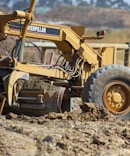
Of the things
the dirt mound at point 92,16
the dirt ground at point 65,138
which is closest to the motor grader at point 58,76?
the dirt ground at point 65,138

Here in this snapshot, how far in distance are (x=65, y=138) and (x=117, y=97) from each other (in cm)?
413

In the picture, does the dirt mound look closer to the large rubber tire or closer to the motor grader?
the motor grader

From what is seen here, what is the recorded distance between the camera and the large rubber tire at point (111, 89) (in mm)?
12875

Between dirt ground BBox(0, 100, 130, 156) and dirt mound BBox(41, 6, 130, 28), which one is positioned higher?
dirt mound BBox(41, 6, 130, 28)

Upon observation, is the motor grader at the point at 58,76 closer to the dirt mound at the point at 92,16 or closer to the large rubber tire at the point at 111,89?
the large rubber tire at the point at 111,89

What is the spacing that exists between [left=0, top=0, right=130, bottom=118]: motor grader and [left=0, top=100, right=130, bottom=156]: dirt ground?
228 cm

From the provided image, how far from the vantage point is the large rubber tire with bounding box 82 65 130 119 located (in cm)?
1288

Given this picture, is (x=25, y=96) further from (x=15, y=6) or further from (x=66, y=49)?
(x=15, y=6)

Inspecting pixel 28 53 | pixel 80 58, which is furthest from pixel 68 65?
pixel 28 53

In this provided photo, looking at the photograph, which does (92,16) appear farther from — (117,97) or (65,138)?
(65,138)

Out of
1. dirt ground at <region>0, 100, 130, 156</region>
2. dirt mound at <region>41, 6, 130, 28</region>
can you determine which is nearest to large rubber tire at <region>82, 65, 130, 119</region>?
dirt ground at <region>0, 100, 130, 156</region>

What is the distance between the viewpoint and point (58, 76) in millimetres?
13758

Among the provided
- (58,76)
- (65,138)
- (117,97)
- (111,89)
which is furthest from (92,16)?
(65,138)

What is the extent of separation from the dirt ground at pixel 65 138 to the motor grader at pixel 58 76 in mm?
2277
